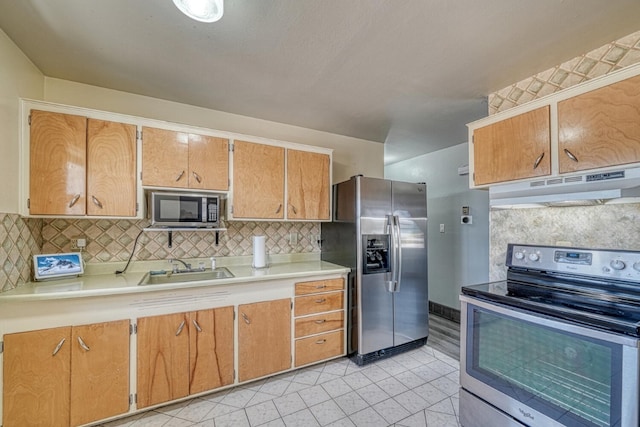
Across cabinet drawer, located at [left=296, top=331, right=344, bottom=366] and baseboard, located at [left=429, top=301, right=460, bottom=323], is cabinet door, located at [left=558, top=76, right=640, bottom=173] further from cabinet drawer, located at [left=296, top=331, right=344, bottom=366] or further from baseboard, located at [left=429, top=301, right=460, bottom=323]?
baseboard, located at [left=429, top=301, right=460, bottom=323]

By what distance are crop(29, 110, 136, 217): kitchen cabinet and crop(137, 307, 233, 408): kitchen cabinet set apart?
2.98 ft

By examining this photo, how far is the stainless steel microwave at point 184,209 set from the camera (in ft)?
6.99

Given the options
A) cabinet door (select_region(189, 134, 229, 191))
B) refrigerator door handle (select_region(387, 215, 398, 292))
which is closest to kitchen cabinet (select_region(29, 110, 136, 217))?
cabinet door (select_region(189, 134, 229, 191))

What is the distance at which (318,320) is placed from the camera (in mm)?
2521

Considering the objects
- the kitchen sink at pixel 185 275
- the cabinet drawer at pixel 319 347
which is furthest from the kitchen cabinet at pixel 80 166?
the cabinet drawer at pixel 319 347

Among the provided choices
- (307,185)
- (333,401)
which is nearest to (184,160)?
(307,185)

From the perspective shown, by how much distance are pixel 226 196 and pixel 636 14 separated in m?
2.91

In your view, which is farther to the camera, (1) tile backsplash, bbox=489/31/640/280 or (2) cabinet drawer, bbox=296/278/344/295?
(2) cabinet drawer, bbox=296/278/344/295

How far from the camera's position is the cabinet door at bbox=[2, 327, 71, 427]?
1556 mm

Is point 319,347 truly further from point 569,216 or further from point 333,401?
point 569,216

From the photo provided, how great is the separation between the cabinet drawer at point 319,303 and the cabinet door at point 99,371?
1.28 metres

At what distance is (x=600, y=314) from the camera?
123cm

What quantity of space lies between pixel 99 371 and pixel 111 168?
140 cm

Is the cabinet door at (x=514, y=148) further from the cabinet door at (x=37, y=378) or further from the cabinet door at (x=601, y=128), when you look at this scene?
the cabinet door at (x=37, y=378)
